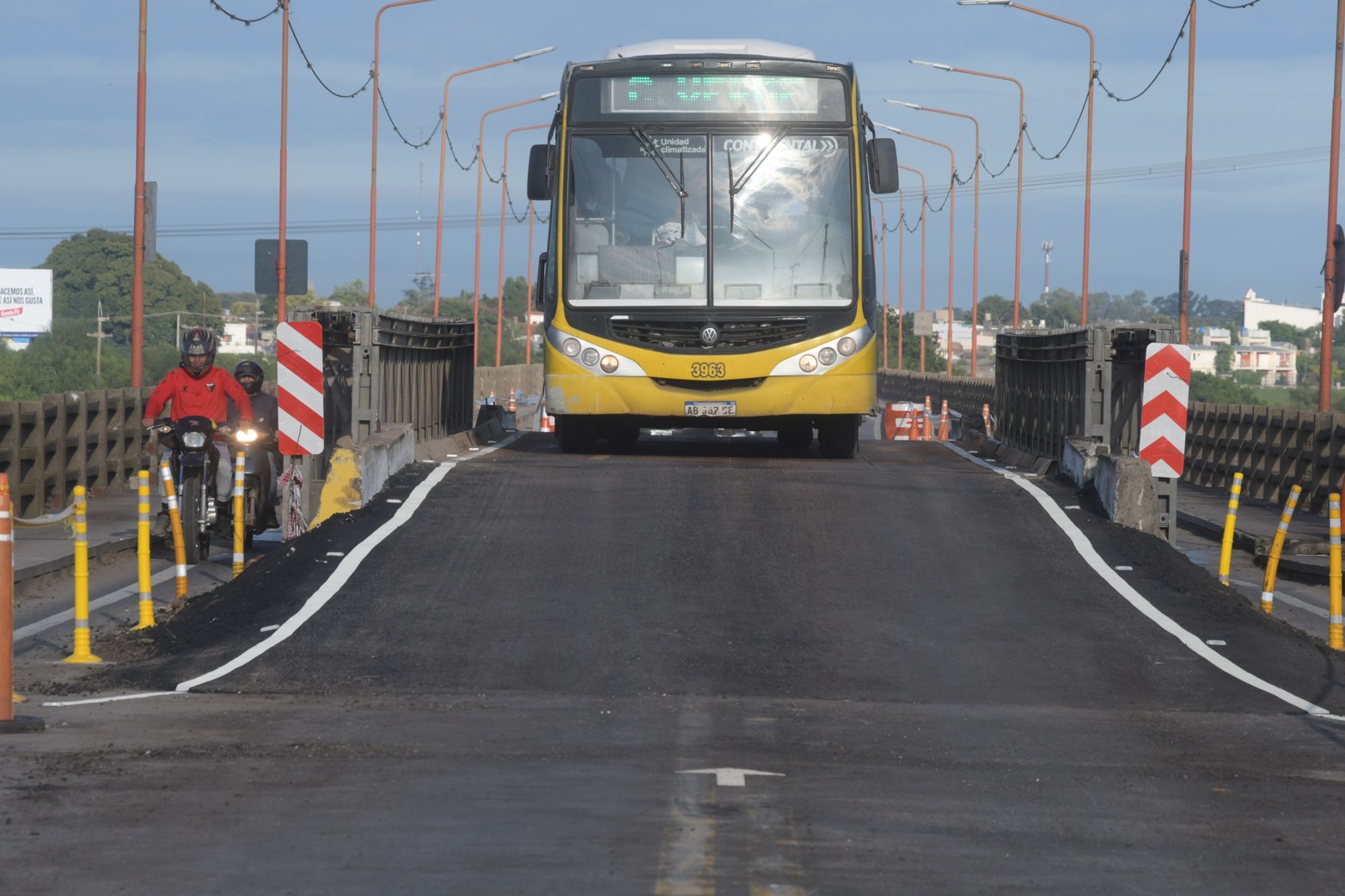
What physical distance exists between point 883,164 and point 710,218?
1.70 meters

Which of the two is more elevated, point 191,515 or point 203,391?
point 203,391

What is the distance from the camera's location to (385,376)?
17844 millimetres

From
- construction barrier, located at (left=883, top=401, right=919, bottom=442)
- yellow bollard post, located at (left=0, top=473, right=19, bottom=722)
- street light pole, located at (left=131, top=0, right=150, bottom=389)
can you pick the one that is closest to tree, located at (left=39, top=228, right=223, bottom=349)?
construction barrier, located at (left=883, top=401, right=919, bottom=442)

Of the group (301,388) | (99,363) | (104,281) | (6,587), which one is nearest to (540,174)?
(301,388)

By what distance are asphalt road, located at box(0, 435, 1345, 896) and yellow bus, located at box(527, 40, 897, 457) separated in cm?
305

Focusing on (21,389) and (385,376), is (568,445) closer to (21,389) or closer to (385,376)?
(385,376)

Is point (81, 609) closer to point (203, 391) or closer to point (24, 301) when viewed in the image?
point (203, 391)

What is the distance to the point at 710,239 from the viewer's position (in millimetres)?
18156

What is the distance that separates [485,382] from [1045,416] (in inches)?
1724

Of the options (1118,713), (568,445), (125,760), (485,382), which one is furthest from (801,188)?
(485,382)

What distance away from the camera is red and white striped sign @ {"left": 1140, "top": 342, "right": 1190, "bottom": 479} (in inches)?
615

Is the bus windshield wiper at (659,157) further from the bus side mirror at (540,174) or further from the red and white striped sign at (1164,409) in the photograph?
the red and white striped sign at (1164,409)

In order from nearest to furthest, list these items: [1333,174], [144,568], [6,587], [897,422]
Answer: [6,587] → [144,568] → [1333,174] → [897,422]

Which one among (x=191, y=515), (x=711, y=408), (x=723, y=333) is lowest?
(x=191, y=515)
